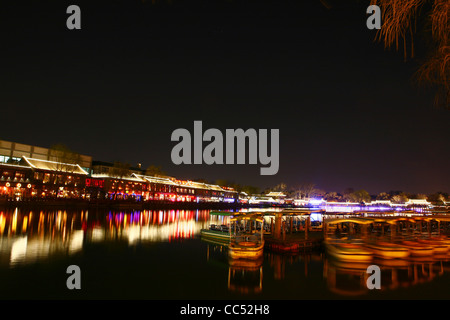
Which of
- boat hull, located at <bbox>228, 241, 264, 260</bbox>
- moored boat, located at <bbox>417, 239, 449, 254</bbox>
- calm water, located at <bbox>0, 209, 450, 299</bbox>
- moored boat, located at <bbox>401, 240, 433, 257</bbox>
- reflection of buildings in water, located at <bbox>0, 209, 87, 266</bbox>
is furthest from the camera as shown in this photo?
moored boat, located at <bbox>417, 239, 449, 254</bbox>

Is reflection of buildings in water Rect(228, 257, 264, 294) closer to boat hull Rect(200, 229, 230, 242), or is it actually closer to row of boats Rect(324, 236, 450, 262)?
row of boats Rect(324, 236, 450, 262)

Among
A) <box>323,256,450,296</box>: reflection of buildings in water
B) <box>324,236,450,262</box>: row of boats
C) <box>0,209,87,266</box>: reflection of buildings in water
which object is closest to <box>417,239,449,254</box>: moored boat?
<box>324,236,450,262</box>: row of boats

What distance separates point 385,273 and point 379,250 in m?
3.33

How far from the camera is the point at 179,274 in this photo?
58.6ft

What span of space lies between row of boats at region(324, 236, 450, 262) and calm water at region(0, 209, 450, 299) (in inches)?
31.6

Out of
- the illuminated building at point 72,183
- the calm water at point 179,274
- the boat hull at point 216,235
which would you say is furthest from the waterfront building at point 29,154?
the boat hull at point 216,235

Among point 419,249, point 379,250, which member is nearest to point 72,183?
point 379,250

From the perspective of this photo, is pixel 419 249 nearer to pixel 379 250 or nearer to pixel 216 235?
pixel 379 250

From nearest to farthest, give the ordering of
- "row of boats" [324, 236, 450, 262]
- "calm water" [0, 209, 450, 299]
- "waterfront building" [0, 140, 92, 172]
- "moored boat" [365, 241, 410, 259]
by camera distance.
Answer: "calm water" [0, 209, 450, 299], "row of boats" [324, 236, 450, 262], "moored boat" [365, 241, 410, 259], "waterfront building" [0, 140, 92, 172]

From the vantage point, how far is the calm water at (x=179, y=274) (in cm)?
1436

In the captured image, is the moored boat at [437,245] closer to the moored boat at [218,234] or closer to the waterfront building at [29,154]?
the moored boat at [218,234]

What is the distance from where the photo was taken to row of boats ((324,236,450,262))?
20678 mm

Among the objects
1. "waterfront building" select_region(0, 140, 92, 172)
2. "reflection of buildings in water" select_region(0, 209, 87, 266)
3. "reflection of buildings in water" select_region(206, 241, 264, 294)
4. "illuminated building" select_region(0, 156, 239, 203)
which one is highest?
"waterfront building" select_region(0, 140, 92, 172)

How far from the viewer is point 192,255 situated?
2336 centimetres
